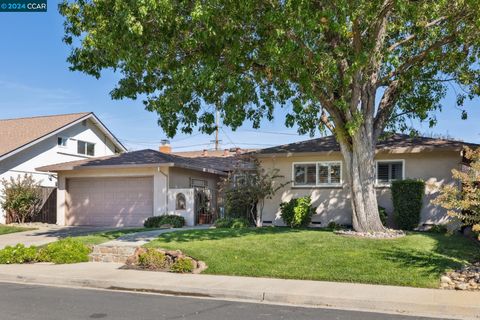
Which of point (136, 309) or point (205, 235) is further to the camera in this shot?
point (205, 235)

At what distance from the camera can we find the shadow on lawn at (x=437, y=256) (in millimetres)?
10914

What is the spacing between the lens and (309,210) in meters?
19.5

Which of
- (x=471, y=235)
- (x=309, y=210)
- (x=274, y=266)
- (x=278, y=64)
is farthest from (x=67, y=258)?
(x=471, y=235)

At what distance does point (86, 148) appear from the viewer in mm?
30578

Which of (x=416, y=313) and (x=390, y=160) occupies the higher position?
(x=390, y=160)

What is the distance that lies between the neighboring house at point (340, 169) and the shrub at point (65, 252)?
847 cm

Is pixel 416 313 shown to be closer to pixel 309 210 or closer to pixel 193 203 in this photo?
pixel 309 210

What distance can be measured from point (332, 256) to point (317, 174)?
8337 millimetres

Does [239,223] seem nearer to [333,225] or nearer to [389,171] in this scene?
[333,225]

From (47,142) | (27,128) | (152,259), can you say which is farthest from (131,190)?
(152,259)

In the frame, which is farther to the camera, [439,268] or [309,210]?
[309,210]

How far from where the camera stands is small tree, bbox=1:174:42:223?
2386 cm

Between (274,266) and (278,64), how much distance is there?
5.07m

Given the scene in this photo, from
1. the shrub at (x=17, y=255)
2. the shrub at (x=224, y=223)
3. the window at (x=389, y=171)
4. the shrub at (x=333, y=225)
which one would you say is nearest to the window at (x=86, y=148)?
the shrub at (x=224, y=223)
